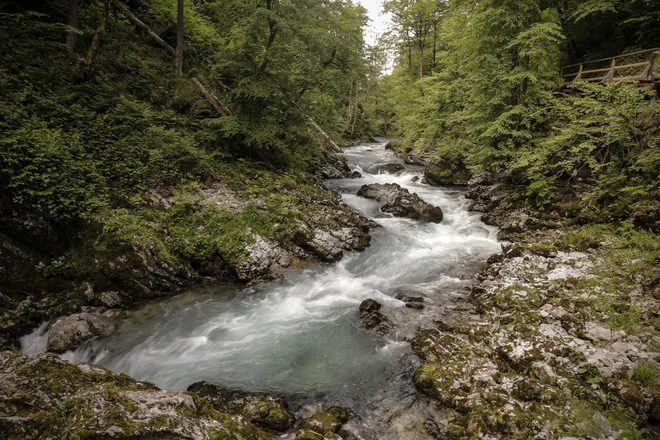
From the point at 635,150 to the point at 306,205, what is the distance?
9.93 m

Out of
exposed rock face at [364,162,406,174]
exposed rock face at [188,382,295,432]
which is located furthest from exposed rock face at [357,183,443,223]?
exposed rock face at [188,382,295,432]

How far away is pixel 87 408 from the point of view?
9.44 ft

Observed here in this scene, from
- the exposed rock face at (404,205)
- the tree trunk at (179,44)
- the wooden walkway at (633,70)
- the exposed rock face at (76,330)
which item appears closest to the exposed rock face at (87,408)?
the exposed rock face at (76,330)

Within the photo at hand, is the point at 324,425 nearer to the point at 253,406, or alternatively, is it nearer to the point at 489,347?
the point at 253,406

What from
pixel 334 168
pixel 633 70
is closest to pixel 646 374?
pixel 633 70

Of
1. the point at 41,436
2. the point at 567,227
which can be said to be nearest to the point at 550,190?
the point at 567,227

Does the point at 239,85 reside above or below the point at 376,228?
above

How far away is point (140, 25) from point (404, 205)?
1406 centimetres

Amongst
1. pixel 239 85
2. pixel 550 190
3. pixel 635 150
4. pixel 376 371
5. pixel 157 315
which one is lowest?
pixel 376 371

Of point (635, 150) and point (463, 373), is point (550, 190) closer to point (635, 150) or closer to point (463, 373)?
point (635, 150)

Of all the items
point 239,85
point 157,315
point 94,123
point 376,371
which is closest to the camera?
point 376,371

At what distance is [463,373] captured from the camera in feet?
17.2

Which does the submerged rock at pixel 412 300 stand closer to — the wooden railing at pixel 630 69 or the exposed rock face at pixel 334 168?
the wooden railing at pixel 630 69

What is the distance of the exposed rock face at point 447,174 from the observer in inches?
722
